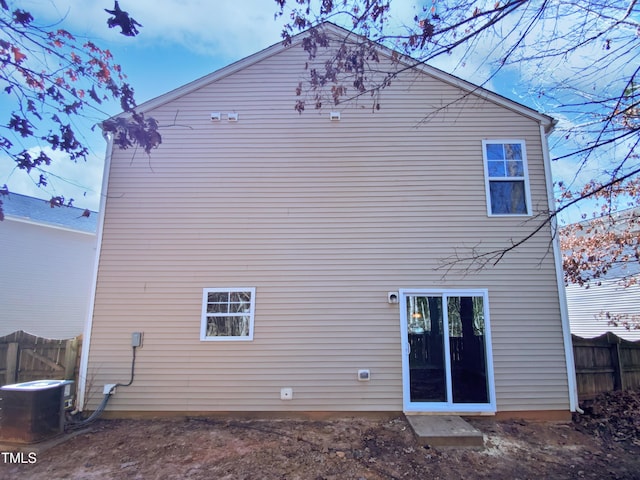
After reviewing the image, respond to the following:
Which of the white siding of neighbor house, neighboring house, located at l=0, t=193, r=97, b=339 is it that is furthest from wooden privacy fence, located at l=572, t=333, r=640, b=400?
neighboring house, located at l=0, t=193, r=97, b=339

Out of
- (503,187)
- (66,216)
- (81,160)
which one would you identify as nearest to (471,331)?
(503,187)

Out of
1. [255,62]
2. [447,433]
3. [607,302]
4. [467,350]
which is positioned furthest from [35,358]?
[607,302]

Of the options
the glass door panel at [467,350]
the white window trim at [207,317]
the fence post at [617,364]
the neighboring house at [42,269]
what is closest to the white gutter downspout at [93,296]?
the white window trim at [207,317]

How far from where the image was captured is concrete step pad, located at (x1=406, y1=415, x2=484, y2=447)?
485 cm

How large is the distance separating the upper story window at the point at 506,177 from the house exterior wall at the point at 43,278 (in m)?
10.1

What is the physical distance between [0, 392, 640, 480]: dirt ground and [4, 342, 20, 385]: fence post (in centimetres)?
208

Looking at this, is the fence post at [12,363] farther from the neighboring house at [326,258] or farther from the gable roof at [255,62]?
the gable roof at [255,62]

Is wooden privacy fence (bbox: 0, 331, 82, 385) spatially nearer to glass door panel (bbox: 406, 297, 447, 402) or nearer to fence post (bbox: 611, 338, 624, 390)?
glass door panel (bbox: 406, 297, 447, 402)

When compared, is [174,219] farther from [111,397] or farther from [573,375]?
[573,375]

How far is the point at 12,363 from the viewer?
637cm

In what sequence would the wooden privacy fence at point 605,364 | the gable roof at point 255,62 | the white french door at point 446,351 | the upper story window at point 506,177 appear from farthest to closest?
the gable roof at point 255,62 → the wooden privacy fence at point 605,364 → the upper story window at point 506,177 → the white french door at point 446,351

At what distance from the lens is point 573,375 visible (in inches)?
Answer: 236

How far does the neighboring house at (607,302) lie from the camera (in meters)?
11.2

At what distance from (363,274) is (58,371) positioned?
5.91 metres
